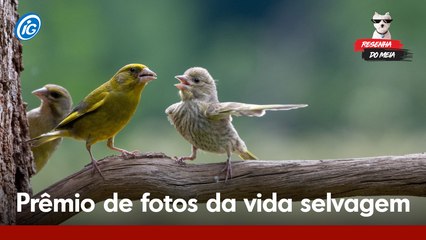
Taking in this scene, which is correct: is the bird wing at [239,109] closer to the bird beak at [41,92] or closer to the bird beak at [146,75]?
the bird beak at [146,75]

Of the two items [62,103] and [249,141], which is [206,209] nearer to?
[249,141]

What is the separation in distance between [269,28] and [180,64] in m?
0.54

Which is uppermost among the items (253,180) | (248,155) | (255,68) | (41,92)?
(255,68)

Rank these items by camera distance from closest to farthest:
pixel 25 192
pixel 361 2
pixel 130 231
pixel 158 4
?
pixel 130 231 → pixel 25 192 → pixel 361 2 → pixel 158 4

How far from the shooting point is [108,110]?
12.8 feet

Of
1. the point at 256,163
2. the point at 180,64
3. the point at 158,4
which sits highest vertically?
the point at 158,4

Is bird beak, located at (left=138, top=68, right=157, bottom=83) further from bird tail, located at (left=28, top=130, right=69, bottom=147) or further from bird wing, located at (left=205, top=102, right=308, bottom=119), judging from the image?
bird tail, located at (left=28, top=130, right=69, bottom=147)

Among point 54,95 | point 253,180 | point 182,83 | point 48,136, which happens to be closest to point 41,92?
point 54,95

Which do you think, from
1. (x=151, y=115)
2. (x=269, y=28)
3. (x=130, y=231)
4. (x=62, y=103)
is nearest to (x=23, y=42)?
(x=62, y=103)

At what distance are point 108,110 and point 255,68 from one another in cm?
108

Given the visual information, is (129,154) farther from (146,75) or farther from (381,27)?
(381,27)

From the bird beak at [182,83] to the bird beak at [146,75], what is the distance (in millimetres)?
108

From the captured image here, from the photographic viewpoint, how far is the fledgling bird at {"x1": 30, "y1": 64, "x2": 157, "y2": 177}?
3893 mm

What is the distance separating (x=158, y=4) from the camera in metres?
4.66
